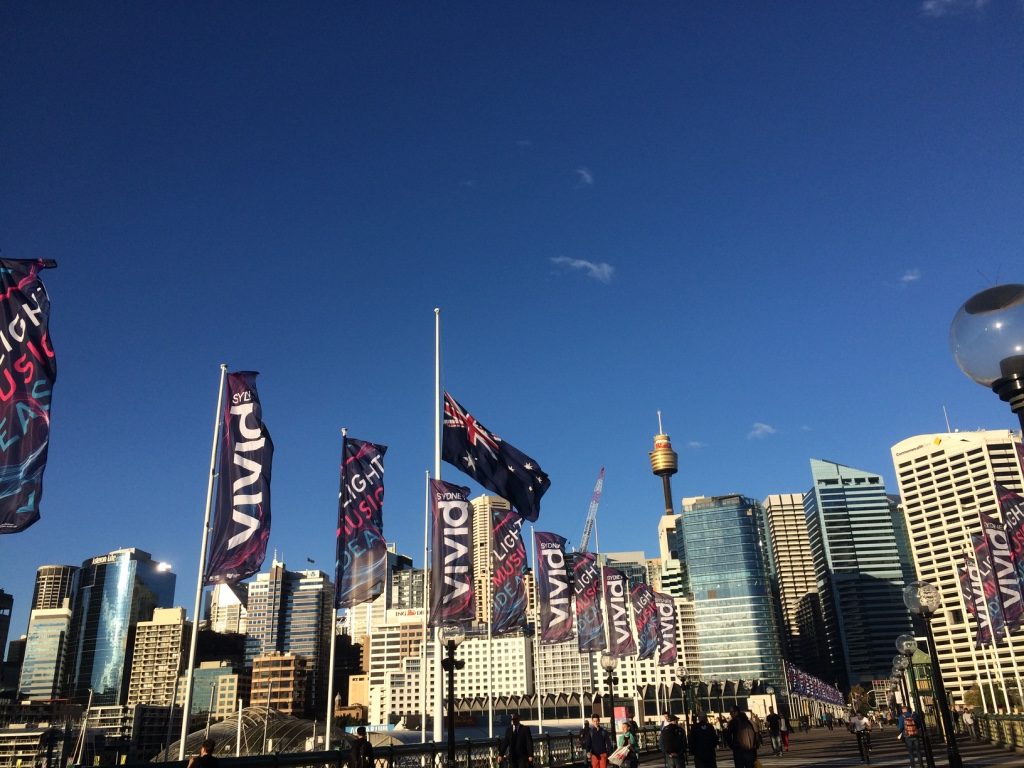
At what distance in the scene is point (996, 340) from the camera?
21.5 ft

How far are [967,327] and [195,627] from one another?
20.3 metres

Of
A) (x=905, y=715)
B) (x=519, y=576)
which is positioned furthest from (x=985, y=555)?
(x=519, y=576)

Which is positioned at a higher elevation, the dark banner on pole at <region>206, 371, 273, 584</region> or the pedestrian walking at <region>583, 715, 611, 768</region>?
the dark banner on pole at <region>206, 371, 273, 584</region>

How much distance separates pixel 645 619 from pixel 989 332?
43555 mm

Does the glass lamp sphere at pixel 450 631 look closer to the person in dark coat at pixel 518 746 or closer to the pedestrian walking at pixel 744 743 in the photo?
the person in dark coat at pixel 518 746

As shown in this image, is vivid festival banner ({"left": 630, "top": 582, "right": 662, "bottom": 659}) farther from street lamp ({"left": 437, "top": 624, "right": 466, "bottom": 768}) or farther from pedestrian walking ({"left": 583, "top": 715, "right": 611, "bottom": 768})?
pedestrian walking ({"left": 583, "top": 715, "right": 611, "bottom": 768})

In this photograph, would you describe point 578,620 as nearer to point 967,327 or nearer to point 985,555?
point 985,555

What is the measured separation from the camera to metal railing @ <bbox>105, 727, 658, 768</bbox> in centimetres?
1580

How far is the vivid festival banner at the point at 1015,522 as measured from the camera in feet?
92.5

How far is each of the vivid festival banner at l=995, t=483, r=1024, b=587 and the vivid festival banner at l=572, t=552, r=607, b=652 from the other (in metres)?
18.2

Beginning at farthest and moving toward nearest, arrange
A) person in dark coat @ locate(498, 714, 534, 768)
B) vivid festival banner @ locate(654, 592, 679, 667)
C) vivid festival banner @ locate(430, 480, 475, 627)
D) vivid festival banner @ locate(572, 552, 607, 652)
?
vivid festival banner @ locate(654, 592, 679, 667) → vivid festival banner @ locate(572, 552, 607, 652) → vivid festival banner @ locate(430, 480, 475, 627) → person in dark coat @ locate(498, 714, 534, 768)

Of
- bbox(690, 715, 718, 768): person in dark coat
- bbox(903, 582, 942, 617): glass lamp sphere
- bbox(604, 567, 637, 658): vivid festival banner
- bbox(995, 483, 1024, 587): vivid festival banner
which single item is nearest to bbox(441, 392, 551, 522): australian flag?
bbox(690, 715, 718, 768): person in dark coat

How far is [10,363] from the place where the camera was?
1606cm

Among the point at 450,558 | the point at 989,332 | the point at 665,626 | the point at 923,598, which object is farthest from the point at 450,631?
the point at 665,626
